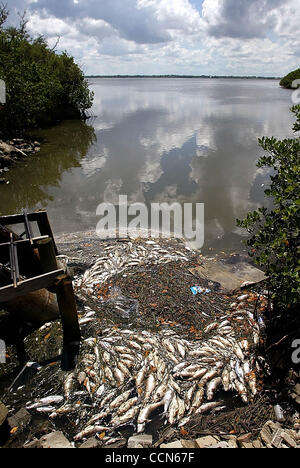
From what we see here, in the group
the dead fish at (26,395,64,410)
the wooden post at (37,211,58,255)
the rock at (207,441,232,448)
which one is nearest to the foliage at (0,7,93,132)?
the wooden post at (37,211,58,255)

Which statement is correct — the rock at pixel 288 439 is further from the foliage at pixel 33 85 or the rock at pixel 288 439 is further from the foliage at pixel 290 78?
the foliage at pixel 290 78

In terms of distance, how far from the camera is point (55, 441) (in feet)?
14.3

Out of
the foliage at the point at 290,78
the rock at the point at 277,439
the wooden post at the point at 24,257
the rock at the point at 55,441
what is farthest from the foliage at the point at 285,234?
the foliage at the point at 290,78

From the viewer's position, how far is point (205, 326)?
693 centimetres

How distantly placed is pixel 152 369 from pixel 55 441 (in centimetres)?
207

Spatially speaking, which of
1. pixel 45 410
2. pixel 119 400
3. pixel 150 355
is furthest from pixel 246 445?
pixel 45 410

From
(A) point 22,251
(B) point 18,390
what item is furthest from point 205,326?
(A) point 22,251

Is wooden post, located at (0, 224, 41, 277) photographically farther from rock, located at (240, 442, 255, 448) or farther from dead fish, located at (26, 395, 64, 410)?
rock, located at (240, 442, 255, 448)

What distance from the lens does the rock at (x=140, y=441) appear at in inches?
174

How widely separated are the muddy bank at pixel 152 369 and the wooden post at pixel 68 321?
0.18 metres

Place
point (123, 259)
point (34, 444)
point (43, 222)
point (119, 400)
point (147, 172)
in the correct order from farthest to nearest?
point (147, 172) < point (123, 259) < point (43, 222) < point (119, 400) < point (34, 444)

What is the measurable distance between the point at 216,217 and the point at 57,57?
42.5 m

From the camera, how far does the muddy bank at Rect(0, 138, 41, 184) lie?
820 inches

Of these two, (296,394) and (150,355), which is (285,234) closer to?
(296,394)
